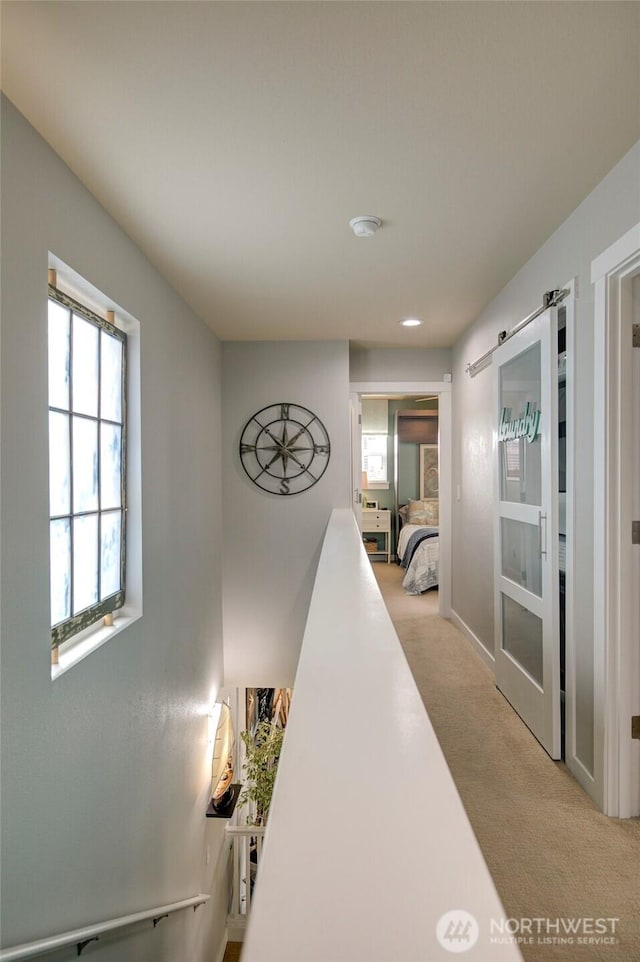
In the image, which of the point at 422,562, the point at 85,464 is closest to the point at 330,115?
the point at 85,464

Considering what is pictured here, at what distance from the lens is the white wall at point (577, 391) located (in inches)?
79.0

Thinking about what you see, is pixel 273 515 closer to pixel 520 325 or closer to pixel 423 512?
pixel 520 325

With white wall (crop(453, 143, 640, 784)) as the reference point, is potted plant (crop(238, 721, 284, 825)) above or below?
below

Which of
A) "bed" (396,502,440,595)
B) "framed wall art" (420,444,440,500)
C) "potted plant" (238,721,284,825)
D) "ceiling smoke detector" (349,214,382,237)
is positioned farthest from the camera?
"framed wall art" (420,444,440,500)

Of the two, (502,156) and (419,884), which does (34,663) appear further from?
(502,156)

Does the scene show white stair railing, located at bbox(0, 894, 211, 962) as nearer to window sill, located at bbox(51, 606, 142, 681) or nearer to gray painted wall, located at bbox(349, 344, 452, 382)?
window sill, located at bbox(51, 606, 142, 681)

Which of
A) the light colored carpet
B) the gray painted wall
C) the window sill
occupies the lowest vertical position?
the light colored carpet

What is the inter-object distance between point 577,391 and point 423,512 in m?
5.30

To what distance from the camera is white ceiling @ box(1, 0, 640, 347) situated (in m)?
1.28

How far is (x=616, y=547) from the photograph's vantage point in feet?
6.54

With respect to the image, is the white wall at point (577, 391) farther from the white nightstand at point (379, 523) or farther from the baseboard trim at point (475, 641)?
the white nightstand at point (379, 523)

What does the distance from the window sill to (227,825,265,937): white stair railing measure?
3031 mm

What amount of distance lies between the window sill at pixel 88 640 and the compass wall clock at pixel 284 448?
2264 millimetres

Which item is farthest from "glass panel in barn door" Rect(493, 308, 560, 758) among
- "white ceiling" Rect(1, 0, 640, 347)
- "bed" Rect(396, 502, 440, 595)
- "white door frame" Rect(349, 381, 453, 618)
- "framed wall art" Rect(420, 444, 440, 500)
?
"framed wall art" Rect(420, 444, 440, 500)
